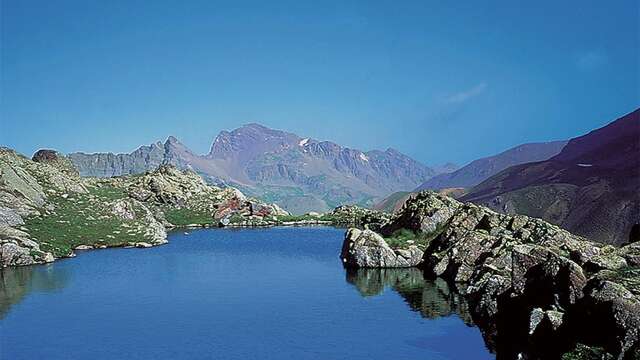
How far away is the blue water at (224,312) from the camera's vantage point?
49781 mm

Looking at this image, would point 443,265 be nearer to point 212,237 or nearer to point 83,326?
point 83,326

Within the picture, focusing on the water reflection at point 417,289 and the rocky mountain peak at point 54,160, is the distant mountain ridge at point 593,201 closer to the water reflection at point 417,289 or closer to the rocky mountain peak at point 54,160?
the water reflection at point 417,289

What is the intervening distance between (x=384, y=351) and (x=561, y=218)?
125735mm

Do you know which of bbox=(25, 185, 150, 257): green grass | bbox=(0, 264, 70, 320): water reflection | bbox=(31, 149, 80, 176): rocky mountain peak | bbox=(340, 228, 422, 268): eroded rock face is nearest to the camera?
bbox=(0, 264, 70, 320): water reflection

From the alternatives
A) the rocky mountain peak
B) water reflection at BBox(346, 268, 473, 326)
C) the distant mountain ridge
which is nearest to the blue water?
water reflection at BBox(346, 268, 473, 326)

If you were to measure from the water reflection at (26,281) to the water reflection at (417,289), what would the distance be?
38.9 meters

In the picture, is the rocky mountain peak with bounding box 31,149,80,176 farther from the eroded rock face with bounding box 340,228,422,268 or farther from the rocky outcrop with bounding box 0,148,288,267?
the eroded rock face with bounding box 340,228,422,268

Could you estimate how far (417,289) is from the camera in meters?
76.0

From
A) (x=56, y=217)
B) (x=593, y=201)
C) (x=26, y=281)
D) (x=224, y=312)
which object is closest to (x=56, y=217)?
(x=56, y=217)

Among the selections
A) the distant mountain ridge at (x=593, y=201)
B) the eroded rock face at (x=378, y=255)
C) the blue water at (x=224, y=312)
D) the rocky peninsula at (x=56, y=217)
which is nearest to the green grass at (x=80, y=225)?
the rocky peninsula at (x=56, y=217)

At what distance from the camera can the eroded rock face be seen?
9231 centimetres

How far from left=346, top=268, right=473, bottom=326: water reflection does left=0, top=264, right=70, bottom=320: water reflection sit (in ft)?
127

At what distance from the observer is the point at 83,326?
57.2m

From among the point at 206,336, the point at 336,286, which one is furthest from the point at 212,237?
the point at 206,336
